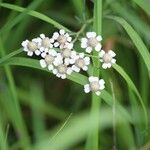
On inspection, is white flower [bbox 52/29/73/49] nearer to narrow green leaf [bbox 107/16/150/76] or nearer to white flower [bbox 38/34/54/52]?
white flower [bbox 38/34/54/52]

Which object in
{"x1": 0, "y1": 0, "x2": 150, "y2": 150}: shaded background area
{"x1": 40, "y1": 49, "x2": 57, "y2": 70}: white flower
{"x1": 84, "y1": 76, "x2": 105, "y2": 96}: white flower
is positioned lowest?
{"x1": 84, "y1": 76, "x2": 105, "y2": 96}: white flower

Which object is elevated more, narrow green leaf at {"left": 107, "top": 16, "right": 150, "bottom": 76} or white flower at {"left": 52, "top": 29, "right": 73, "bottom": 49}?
white flower at {"left": 52, "top": 29, "right": 73, "bottom": 49}

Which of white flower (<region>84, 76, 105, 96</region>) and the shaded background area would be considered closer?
white flower (<region>84, 76, 105, 96</region>)

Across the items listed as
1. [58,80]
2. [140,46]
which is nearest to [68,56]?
[140,46]

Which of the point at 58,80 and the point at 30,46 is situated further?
the point at 58,80

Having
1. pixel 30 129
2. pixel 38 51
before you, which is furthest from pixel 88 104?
pixel 38 51

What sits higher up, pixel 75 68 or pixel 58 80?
pixel 58 80

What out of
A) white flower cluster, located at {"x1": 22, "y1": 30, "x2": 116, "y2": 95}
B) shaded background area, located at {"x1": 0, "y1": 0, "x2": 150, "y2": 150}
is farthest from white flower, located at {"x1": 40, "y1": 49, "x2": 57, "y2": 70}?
shaded background area, located at {"x1": 0, "y1": 0, "x2": 150, "y2": 150}

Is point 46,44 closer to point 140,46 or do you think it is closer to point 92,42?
point 92,42

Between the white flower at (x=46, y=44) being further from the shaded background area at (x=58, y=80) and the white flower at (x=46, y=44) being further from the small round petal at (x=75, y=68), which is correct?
the shaded background area at (x=58, y=80)
